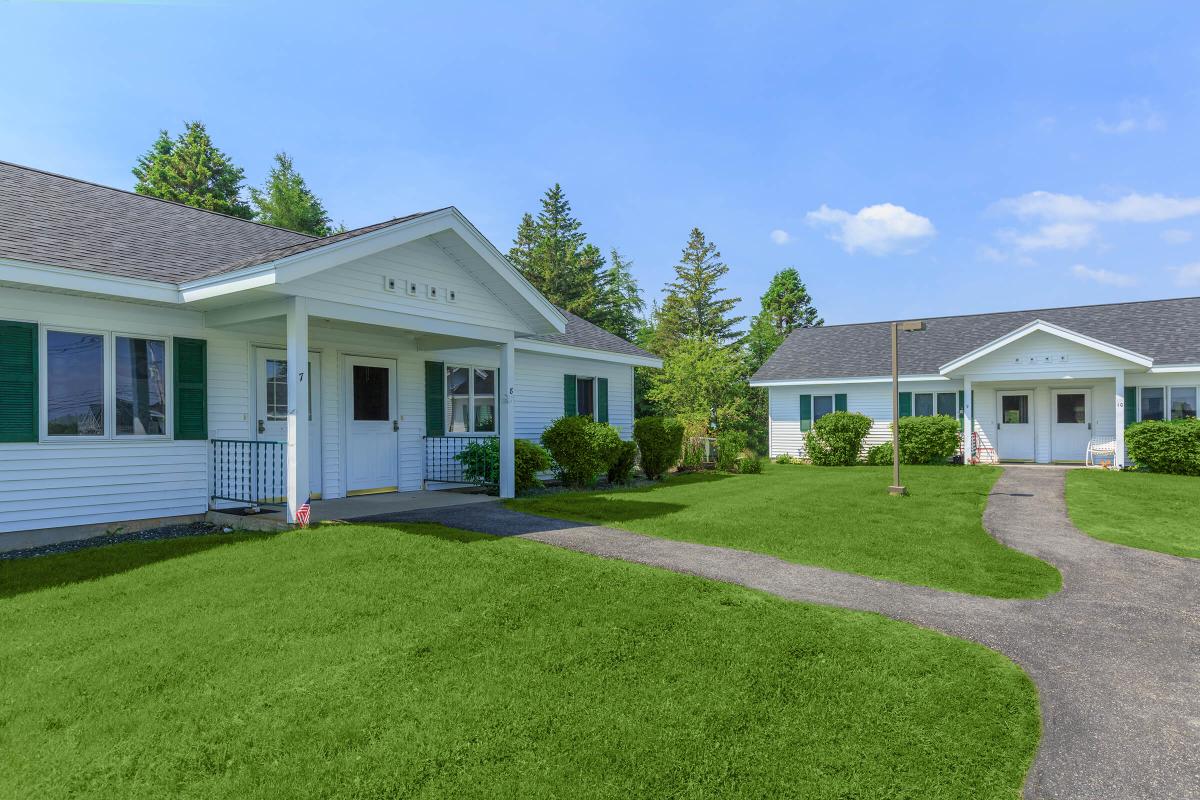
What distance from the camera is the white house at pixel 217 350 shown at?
281 inches

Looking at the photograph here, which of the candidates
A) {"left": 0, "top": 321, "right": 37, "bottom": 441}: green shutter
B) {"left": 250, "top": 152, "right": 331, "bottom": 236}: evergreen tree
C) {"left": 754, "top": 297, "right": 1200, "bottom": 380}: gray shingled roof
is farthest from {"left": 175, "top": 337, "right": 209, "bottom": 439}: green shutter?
{"left": 250, "top": 152, "right": 331, "bottom": 236}: evergreen tree

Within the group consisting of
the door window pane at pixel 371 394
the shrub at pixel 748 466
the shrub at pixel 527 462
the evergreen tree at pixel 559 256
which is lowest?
the shrub at pixel 748 466

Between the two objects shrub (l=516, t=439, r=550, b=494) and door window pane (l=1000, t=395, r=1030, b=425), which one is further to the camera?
door window pane (l=1000, t=395, r=1030, b=425)

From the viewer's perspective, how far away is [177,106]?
38781mm

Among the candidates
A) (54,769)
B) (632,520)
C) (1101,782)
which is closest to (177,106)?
(632,520)

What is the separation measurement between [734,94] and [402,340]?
10630mm

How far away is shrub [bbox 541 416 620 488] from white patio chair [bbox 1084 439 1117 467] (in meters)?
15.0

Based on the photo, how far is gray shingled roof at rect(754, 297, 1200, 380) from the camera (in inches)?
747

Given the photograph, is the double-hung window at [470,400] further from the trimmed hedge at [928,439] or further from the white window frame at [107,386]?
the trimmed hedge at [928,439]

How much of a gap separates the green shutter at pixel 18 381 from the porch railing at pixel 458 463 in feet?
18.8

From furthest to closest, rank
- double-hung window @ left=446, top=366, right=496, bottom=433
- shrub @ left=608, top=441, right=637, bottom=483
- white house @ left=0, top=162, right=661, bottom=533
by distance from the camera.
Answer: shrub @ left=608, top=441, right=637, bottom=483, double-hung window @ left=446, top=366, right=496, bottom=433, white house @ left=0, top=162, right=661, bottom=533

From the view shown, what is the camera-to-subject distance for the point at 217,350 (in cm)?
870

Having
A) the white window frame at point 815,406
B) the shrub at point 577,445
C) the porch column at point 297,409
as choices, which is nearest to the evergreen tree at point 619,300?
the white window frame at point 815,406

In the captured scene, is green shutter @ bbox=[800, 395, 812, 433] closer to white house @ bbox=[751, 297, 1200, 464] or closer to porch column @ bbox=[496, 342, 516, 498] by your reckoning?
white house @ bbox=[751, 297, 1200, 464]
